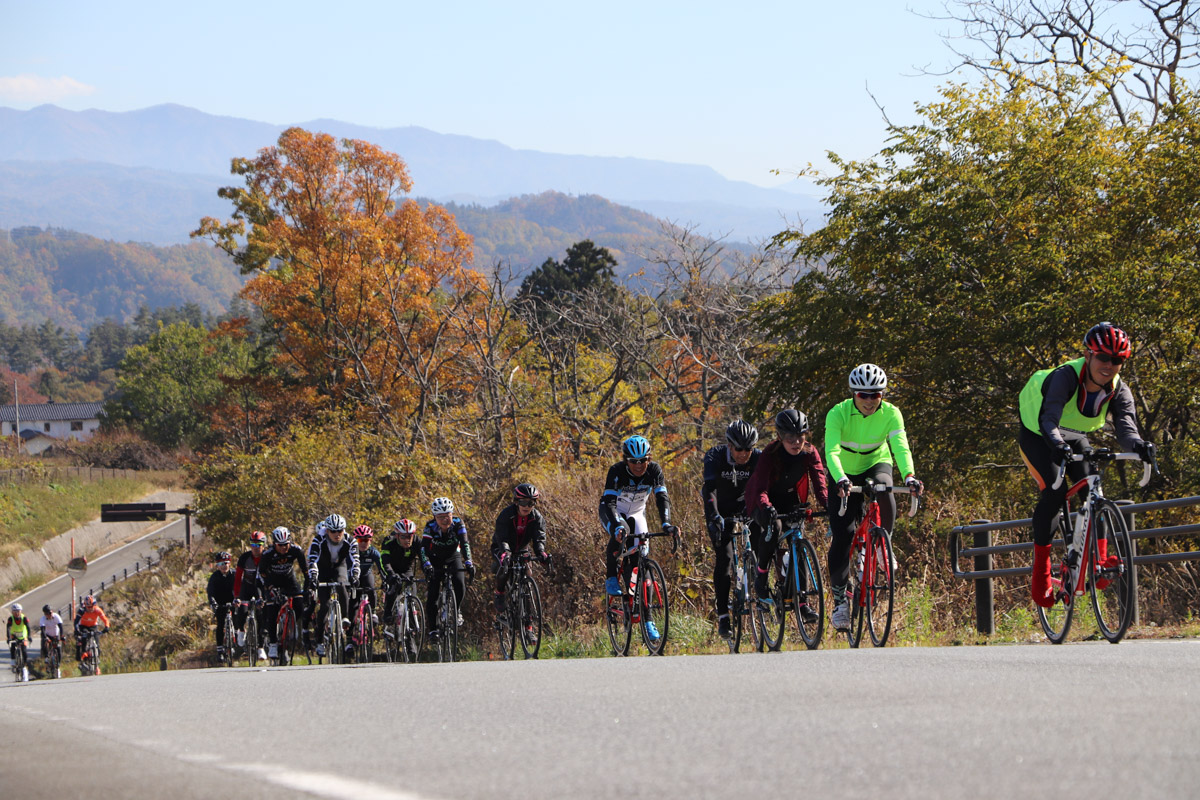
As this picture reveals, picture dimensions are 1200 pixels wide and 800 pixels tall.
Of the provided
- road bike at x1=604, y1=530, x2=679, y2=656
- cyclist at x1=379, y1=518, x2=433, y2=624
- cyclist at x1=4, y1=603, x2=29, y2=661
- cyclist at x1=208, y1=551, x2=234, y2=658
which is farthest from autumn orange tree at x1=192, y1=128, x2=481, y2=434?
road bike at x1=604, y1=530, x2=679, y2=656

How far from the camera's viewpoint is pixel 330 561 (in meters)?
18.7

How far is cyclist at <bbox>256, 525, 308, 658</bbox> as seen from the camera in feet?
65.0

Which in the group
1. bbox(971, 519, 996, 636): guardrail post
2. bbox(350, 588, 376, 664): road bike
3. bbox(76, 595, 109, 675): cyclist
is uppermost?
bbox(971, 519, 996, 636): guardrail post

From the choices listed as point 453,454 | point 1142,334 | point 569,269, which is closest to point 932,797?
point 1142,334

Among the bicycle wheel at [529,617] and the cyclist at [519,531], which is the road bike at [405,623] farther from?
the cyclist at [519,531]

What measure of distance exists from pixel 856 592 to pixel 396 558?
9.07 meters

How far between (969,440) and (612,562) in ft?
40.4

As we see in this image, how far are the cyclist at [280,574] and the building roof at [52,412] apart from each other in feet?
531

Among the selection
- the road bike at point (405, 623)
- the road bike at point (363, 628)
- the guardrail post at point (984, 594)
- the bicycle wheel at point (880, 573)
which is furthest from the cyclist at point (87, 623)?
the bicycle wheel at point (880, 573)

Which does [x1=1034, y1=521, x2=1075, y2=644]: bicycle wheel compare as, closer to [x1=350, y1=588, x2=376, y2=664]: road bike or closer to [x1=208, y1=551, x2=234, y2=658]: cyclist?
[x1=350, y1=588, x2=376, y2=664]: road bike

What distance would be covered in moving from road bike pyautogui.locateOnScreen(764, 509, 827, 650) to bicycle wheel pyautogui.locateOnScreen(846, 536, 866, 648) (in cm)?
23

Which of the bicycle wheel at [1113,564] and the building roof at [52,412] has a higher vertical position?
the bicycle wheel at [1113,564]

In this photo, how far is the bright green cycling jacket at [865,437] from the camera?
935cm

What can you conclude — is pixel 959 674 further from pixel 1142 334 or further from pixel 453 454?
pixel 453 454
